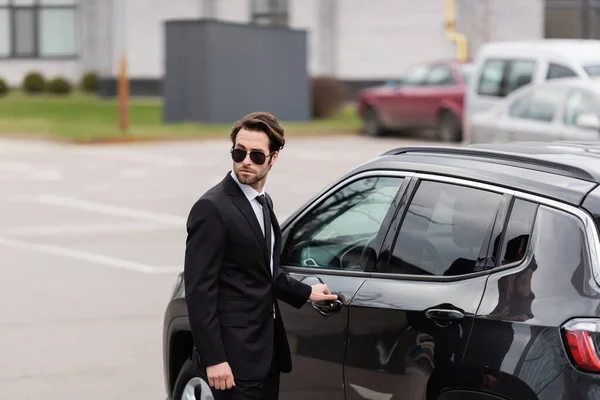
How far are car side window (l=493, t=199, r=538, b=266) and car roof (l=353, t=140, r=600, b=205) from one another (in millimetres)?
57

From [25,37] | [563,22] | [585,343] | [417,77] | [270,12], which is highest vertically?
[270,12]

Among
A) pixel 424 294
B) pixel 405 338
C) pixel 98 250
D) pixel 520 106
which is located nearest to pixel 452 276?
pixel 424 294

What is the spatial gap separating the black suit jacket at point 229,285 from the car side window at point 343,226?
0.53 m

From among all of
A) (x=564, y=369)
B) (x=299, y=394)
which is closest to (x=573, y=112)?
(x=299, y=394)

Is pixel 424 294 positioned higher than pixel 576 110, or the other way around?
pixel 576 110

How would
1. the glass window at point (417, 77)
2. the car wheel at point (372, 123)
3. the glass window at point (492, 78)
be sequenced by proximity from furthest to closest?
the car wheel at point (372, 123), the glass window at point (417, 77), the glass window at point (492, 78)

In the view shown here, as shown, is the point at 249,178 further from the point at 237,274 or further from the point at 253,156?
the point at 237,274

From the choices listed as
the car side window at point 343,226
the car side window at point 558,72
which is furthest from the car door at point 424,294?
the car side window at point 558,72

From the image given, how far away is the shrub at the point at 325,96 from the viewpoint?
35.9 meters

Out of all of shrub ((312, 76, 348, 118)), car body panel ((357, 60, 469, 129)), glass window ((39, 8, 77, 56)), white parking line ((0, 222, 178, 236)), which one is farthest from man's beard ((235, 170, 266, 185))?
glass window ((39, 8, 77, 56))

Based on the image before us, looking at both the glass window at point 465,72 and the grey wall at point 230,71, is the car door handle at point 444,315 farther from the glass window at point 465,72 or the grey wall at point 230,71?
the grey wall at point 230,71

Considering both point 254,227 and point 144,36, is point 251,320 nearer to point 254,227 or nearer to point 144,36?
point 254,227

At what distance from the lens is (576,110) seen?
591 inches

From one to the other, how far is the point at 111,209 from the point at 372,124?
1385 cm
